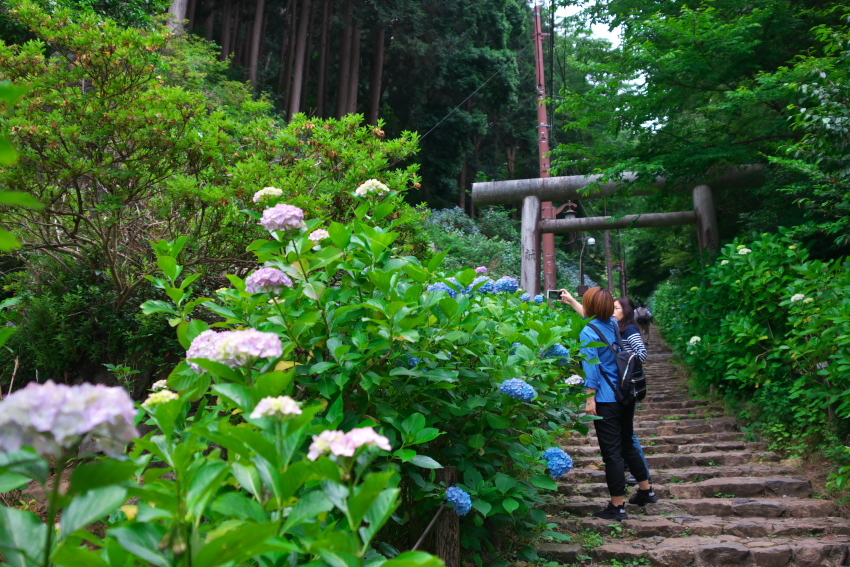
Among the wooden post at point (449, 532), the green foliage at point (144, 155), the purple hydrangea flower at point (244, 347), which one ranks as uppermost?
the green foliage at point (144, 155)

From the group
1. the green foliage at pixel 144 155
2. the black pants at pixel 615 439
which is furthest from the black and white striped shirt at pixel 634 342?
the green foliage at pixel 144 155

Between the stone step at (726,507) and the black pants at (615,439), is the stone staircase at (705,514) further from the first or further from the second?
the black pants at (615,439)

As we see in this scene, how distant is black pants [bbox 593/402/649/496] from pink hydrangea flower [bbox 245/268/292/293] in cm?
282

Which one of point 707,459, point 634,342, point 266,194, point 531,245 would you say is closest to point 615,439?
point 634,342

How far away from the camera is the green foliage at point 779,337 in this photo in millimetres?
4508

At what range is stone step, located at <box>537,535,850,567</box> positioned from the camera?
139 inches

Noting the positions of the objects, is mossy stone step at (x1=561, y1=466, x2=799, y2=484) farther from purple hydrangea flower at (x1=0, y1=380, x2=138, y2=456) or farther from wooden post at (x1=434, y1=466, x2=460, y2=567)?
purple hydrangea flower at (x1=0, y1=380, x2=138, y2=456)

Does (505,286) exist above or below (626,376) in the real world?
above

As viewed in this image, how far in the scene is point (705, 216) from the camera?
358 inches

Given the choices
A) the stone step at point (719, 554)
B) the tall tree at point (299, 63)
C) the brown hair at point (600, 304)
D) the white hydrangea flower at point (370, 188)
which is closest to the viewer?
the white hydrangea flower at point (370, 188)

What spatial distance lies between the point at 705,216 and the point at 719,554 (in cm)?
660

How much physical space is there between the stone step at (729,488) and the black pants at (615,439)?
0.73 m

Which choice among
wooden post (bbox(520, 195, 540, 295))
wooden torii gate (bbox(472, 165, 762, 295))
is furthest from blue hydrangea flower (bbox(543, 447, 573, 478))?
wooden post (bbox(520, 195, 540, 295))

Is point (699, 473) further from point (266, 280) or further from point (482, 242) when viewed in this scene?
point (482, 242)
